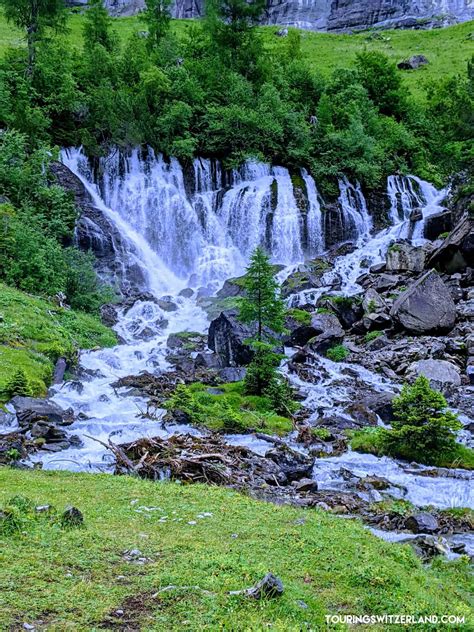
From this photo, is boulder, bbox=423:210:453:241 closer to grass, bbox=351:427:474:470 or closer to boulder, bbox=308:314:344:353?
boulder, bbox=308:314:344:353

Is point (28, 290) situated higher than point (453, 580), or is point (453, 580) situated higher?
point (28, 290)

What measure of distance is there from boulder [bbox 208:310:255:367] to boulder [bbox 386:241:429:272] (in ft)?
44.3

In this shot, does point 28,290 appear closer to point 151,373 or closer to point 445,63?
point 151,373

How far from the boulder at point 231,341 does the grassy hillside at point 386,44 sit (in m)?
52.0

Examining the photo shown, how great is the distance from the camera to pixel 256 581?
574cm

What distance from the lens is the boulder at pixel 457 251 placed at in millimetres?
30141

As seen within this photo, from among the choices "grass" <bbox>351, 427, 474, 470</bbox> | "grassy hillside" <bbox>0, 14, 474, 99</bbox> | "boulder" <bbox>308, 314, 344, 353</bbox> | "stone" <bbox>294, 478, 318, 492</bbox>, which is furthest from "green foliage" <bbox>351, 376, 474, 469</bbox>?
"grassy hillside" <bbox>0, 14, 474, 99</bbox>

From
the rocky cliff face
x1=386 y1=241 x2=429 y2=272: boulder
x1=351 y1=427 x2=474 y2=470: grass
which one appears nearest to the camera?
x1=351 y1=427 x2=474 y2=470: grass

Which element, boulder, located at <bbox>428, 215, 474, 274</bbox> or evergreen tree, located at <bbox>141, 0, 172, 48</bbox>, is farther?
evergreen tree, located at <bbox>141, 0, 172, 48</bbox>

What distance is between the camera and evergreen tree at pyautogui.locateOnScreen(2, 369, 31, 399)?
15470mm

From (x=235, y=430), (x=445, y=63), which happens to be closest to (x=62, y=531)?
(x=235, y=430)

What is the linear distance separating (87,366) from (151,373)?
2529mm

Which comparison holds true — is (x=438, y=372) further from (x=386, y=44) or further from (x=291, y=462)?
(x=386, y=44)

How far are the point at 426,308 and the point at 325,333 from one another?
4.82 m
